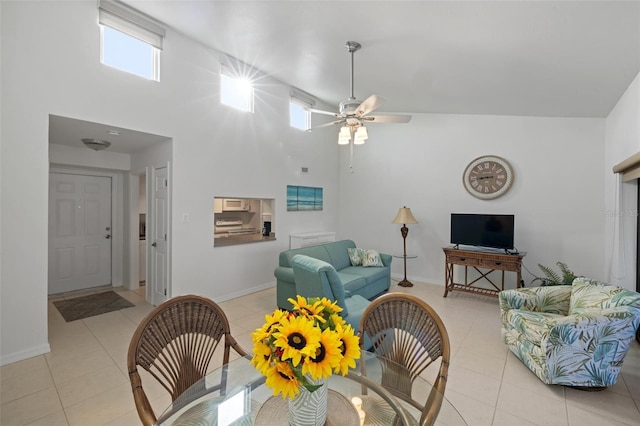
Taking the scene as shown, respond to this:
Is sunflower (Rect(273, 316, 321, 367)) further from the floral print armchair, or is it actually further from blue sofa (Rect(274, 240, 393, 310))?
blue sofa (Rect(274, 240, 393, 310))

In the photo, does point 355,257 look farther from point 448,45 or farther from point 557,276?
point 448,45

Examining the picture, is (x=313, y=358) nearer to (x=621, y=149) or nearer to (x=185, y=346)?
(x=185, y=346)

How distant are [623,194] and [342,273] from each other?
139 inches

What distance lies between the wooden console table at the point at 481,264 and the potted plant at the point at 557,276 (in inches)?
11.9

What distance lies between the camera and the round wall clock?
465 cm

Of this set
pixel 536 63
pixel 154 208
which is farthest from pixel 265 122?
pixel 536 63

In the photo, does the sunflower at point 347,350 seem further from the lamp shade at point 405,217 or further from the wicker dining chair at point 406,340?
the lamp shade at point 405,217

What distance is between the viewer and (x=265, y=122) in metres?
4.89

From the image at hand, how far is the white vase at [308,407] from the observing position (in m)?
1.02

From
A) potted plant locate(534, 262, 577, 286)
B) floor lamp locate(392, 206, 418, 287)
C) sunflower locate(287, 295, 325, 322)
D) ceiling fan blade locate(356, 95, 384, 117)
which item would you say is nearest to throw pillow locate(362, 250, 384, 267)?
floor lamp locate(392, 206, 418, 287)

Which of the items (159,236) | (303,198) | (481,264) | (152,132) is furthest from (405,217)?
(152,132)

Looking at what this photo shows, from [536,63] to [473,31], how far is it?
87 cm

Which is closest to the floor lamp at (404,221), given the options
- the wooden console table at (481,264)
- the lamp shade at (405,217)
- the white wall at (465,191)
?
the lamp shade at (405,217)

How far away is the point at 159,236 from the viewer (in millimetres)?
4051
